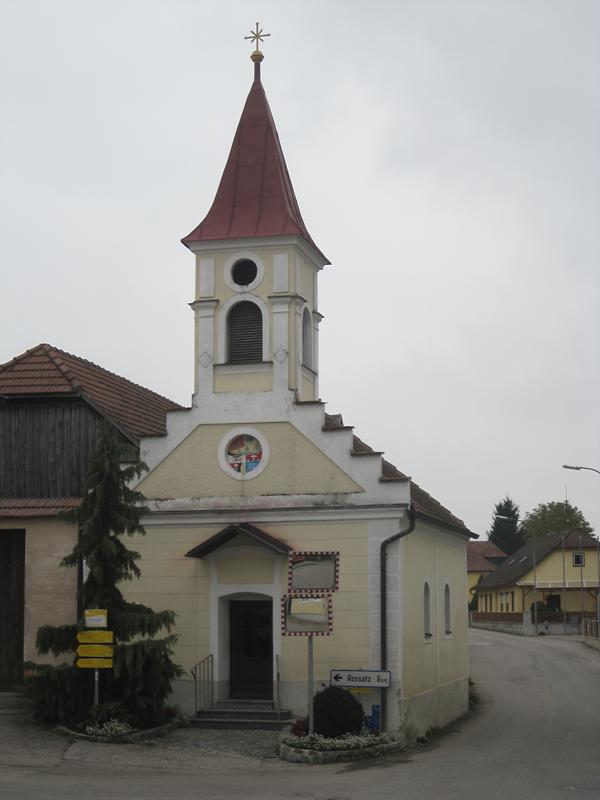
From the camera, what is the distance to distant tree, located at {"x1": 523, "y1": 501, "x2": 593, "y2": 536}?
11675 cm

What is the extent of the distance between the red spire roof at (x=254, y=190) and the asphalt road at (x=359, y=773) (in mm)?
11870

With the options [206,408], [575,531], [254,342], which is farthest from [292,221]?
[575,531]

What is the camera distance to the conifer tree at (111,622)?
79.0 feet

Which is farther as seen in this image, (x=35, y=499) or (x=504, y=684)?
(x=504, y=684)

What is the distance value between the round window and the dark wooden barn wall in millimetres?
4607

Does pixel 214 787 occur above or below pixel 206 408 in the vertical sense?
below

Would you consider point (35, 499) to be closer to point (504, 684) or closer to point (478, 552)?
point (504, 684)

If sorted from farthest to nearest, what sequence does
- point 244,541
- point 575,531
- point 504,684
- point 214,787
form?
point 575,531, point 504,684, point 244,541, point 214,787

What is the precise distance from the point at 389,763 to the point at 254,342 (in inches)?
399

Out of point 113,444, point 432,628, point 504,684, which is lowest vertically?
point 504,684

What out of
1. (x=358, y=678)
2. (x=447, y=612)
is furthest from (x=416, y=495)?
(x=358, y=678)

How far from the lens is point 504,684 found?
137ft

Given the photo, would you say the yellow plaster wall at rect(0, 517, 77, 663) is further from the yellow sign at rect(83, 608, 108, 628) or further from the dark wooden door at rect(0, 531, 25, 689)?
the yellow sign at rect(83, 608, 108, 628)

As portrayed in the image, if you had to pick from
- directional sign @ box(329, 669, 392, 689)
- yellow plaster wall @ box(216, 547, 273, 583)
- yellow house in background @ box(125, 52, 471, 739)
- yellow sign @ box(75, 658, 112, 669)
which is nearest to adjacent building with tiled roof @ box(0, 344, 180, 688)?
yellow house in background @ box(125, 52, 471, 739)
